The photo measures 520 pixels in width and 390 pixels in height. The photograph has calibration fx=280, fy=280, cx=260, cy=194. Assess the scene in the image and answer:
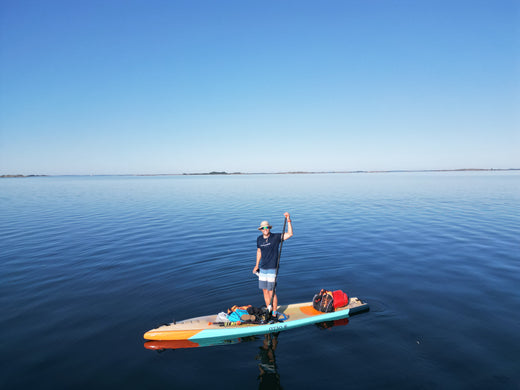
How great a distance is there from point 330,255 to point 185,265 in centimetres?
816

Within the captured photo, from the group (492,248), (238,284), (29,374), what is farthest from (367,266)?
(29,374)

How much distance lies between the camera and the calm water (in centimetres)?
704

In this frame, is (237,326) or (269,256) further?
(269,256)

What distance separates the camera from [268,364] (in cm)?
747

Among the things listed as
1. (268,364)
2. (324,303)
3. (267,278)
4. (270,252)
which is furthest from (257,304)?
(268,364)

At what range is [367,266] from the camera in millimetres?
14492

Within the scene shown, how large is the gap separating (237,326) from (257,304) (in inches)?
78.9

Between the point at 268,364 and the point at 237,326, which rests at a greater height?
the point at 237,326

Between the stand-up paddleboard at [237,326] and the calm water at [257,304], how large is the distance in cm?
32

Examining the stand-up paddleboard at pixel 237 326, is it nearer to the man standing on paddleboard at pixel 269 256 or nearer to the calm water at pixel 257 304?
the calm water at pixel 257 304

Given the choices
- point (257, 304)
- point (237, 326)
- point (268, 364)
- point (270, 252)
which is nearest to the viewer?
point (268, 364)

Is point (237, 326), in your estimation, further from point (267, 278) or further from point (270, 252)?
point (270, 252)

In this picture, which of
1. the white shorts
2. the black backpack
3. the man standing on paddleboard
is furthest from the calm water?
the man standing on paddleboard

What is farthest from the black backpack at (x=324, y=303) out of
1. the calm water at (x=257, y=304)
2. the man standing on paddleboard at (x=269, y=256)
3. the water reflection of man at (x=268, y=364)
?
the water reflection of man at (x=268, y=364)
